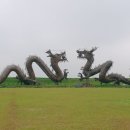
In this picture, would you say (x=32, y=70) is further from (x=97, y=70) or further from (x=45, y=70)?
(x=97, y=70)

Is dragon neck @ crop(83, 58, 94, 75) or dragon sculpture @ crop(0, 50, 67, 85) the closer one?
dragon sculpture @ crop(0, 50, 67, 85)

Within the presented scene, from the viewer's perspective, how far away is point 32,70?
2244 inches

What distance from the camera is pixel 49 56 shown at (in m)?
56.7


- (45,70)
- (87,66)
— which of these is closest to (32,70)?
(45,70)

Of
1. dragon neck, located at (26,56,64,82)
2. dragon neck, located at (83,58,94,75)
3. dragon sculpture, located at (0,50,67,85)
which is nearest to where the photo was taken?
dragon sculpture, located at (0,50,67,85)

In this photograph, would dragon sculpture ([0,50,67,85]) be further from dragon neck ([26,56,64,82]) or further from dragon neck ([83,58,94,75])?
dragon neck ([83,58,94,75])

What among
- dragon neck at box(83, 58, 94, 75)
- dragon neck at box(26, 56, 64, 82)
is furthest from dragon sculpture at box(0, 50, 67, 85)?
dragon neck at box(83, 58, 94, 75)

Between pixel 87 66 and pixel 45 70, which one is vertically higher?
pixel 87 66

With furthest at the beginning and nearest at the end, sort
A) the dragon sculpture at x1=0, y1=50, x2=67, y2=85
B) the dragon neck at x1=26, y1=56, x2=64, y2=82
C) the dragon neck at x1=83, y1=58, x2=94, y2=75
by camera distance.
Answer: the dragon neck at x1=83, y1=58, x2=94, y2=75
the dragon neck at x1=26, y1=56, x2=64, y2=82
the dragon sculpture at x1=0, y1=50, x2=67, y2=85

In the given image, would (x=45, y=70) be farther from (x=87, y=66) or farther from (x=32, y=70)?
(x=87, y=66)

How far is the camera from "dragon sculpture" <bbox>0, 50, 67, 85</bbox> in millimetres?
56094

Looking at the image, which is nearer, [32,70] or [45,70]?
[32,70]

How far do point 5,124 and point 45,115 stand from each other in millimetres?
3016

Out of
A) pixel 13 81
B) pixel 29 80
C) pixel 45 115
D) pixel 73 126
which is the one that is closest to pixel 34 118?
pixel 45 115
